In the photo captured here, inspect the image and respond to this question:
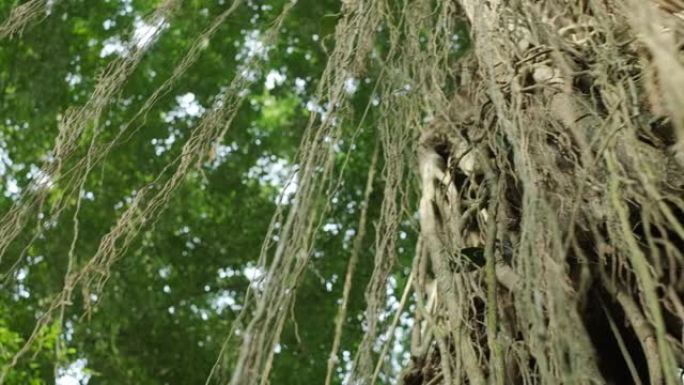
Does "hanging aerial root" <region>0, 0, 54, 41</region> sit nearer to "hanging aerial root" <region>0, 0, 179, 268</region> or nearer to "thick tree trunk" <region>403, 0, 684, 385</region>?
"hanging aerial root" <region>0, 0, 179, 268</region>

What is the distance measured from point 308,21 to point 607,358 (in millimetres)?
2474

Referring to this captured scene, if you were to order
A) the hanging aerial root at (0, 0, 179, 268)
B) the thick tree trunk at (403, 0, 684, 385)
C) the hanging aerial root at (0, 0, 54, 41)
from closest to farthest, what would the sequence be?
1. the thick tree trunk at (403, 0, 684, 385)
2. the hanging aerial root at (0, 0, 179, 268)
3. the hanging aerial root at (0, 0, 54, 41)

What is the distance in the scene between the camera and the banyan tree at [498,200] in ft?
2.76

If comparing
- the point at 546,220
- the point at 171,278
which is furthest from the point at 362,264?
the point at 546,220

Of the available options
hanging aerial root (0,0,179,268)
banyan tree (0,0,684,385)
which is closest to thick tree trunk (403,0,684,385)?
banyan tree (0,0,684,385)

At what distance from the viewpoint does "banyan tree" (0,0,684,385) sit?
0.84 m

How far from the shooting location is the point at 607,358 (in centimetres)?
99

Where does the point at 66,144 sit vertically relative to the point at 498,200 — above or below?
above

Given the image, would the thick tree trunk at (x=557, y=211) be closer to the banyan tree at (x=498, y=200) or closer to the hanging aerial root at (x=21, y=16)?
the banyan tree at (x=498, y=200)

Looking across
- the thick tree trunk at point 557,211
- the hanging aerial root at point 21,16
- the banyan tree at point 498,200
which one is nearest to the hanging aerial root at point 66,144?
the banyan tree at point 498,200

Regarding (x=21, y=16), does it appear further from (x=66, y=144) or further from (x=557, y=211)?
(x=557, y=211)

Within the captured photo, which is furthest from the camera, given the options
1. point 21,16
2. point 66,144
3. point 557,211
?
point 21,16

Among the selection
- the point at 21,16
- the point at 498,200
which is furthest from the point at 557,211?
the point at 21,16

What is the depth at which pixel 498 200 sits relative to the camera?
1096mm
